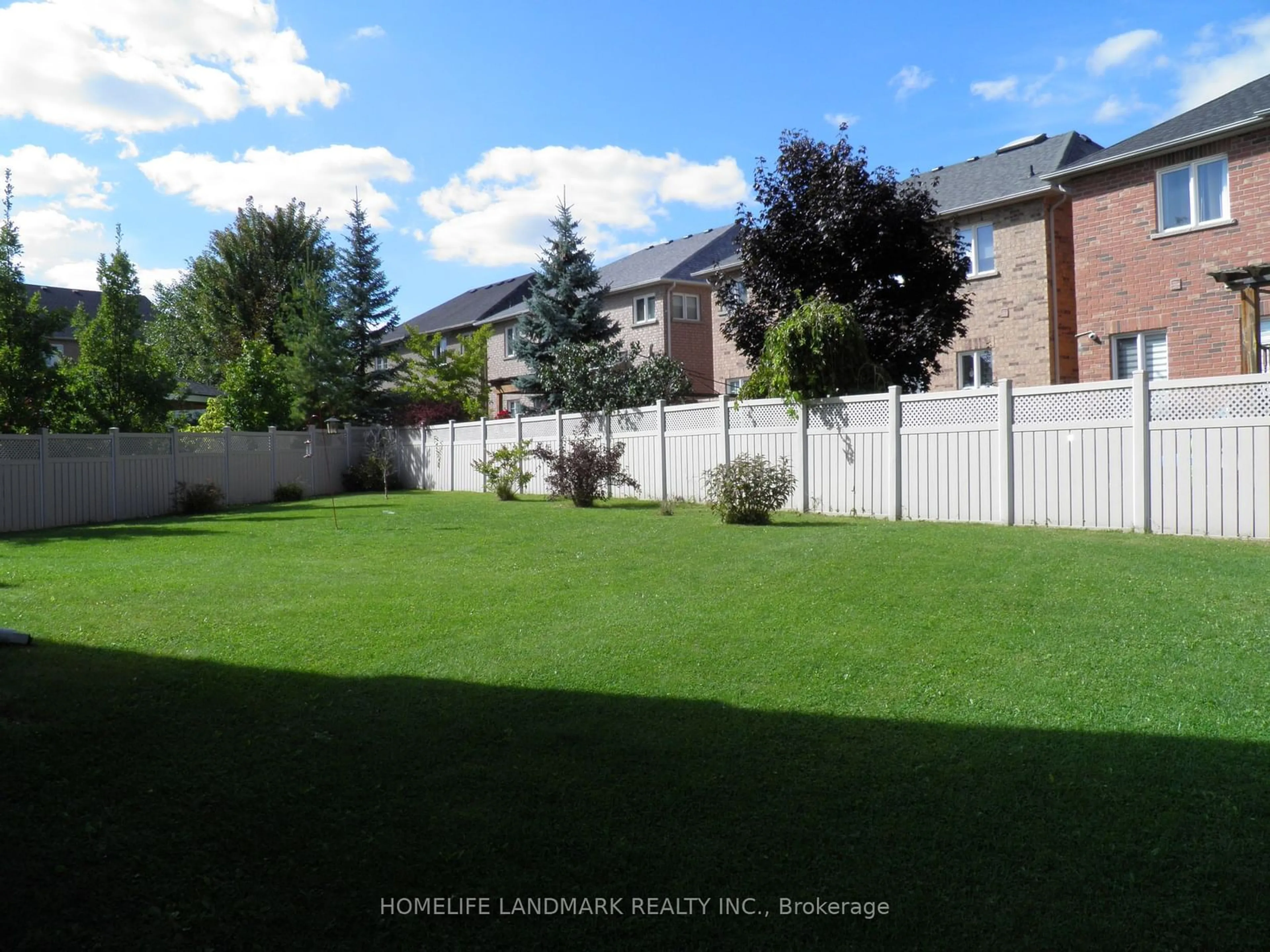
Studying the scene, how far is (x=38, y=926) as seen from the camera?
275 cm

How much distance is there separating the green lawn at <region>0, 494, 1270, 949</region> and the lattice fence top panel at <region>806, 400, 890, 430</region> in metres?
4.98

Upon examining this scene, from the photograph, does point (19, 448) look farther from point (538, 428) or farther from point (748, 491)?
point (748, 491)

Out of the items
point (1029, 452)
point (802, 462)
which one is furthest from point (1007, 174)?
point (1029, 452)

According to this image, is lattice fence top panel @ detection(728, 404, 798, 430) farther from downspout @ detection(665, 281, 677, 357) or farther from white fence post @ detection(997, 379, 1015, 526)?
downspout @ detection(665, 281, 677, 357)

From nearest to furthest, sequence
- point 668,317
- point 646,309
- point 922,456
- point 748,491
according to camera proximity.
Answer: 1. point 748,491
2. point 922,456
3. point 668,317
4. point 646,309

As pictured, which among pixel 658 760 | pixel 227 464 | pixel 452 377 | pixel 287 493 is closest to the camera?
pixel 658 760

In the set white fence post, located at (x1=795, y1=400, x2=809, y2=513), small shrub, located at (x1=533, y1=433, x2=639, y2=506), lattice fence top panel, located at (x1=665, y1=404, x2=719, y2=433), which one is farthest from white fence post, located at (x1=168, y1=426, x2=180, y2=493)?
white fence post, located at (x1=795, y1=400, x2=809, y2=513)

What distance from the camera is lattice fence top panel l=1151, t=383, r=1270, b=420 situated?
9078mm

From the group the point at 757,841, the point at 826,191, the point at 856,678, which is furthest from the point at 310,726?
the point at 826,191

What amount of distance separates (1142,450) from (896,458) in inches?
124

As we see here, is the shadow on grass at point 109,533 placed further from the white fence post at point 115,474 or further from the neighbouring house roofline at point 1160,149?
the neighbouring house roofline at point 1160,149

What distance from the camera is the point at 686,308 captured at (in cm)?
3042

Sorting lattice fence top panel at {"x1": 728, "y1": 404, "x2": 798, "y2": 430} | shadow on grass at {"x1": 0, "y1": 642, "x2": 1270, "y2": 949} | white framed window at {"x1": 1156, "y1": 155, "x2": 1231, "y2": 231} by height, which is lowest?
shadow on grass at {"x1": 0, "y1": 642, "x2": 1270, "y2": 949}

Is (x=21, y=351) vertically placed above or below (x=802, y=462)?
above
